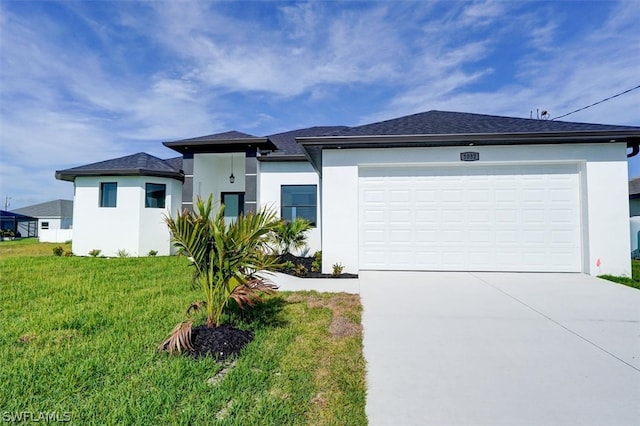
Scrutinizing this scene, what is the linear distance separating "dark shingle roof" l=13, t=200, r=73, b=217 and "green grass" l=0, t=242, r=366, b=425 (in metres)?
37.2

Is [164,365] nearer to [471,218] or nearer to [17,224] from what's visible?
[471,218]

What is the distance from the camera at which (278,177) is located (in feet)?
37.3

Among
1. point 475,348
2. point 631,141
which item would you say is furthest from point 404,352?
point 631,141

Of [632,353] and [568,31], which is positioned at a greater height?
[568,31]

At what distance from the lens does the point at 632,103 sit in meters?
11.9

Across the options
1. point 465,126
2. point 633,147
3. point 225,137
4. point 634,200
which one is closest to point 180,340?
point 465,126

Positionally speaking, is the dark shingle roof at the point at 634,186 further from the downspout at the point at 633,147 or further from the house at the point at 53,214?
the house at the point at 53,214

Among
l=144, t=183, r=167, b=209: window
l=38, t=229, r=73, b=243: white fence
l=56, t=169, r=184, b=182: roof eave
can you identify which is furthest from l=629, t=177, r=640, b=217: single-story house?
l=38, t=229, r=73, b=243: white fence

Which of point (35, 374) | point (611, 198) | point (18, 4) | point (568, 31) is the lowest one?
point (35, 374)

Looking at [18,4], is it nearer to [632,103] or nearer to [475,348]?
[475,348]

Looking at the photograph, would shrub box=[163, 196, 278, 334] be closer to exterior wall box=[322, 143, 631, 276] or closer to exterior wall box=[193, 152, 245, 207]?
exterior wall box=[322, 143, 631, 276]

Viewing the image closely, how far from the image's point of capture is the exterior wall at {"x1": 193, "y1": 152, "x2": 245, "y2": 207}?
39.0 ft

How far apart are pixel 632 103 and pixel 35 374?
18719 mm

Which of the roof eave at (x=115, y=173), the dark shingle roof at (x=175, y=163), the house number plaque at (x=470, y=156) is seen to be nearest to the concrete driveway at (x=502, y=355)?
the house number plaque at (x=470, y=156)
